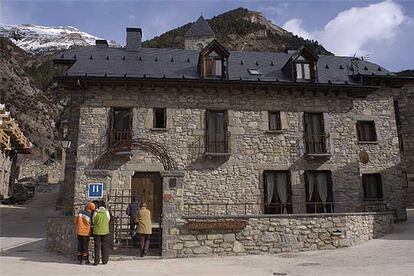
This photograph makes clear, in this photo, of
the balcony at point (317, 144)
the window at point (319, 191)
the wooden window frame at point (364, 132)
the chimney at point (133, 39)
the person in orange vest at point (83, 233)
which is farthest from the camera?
the chimney at point (133, 39)

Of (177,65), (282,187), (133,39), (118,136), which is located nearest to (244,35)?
(133,39)

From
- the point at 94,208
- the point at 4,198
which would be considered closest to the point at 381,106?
the point at 94,208

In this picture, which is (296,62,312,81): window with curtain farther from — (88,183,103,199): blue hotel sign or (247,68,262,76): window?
(88,183,103,199): blue hotel sign

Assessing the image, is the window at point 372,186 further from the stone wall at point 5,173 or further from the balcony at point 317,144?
the stone wall at point 5,173

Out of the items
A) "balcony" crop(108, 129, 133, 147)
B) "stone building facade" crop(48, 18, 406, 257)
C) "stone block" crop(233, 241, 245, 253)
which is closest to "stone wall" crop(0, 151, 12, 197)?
"stone building facade" crop(48, 18, 406, 257)

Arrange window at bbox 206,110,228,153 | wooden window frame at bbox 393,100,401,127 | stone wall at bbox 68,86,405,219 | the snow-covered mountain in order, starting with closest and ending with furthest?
stone wall at bbox 68,86,405,219 < window at bbox 206,110,228,153 < wooden window frame at bbox 393,100,401,127 < the snow-covered mountain

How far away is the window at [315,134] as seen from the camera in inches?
656

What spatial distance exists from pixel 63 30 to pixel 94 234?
12599 cm

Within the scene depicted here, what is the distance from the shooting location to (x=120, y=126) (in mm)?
15898

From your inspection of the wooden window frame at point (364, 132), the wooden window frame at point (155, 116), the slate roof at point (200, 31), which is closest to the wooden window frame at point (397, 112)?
the wooden window frame at point (364, 132)

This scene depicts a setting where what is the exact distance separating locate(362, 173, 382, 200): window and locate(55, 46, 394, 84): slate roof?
450cm

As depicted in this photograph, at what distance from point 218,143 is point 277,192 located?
3.22m

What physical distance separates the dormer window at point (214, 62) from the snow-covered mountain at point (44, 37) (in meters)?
80.4

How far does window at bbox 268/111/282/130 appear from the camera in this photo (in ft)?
55.0
